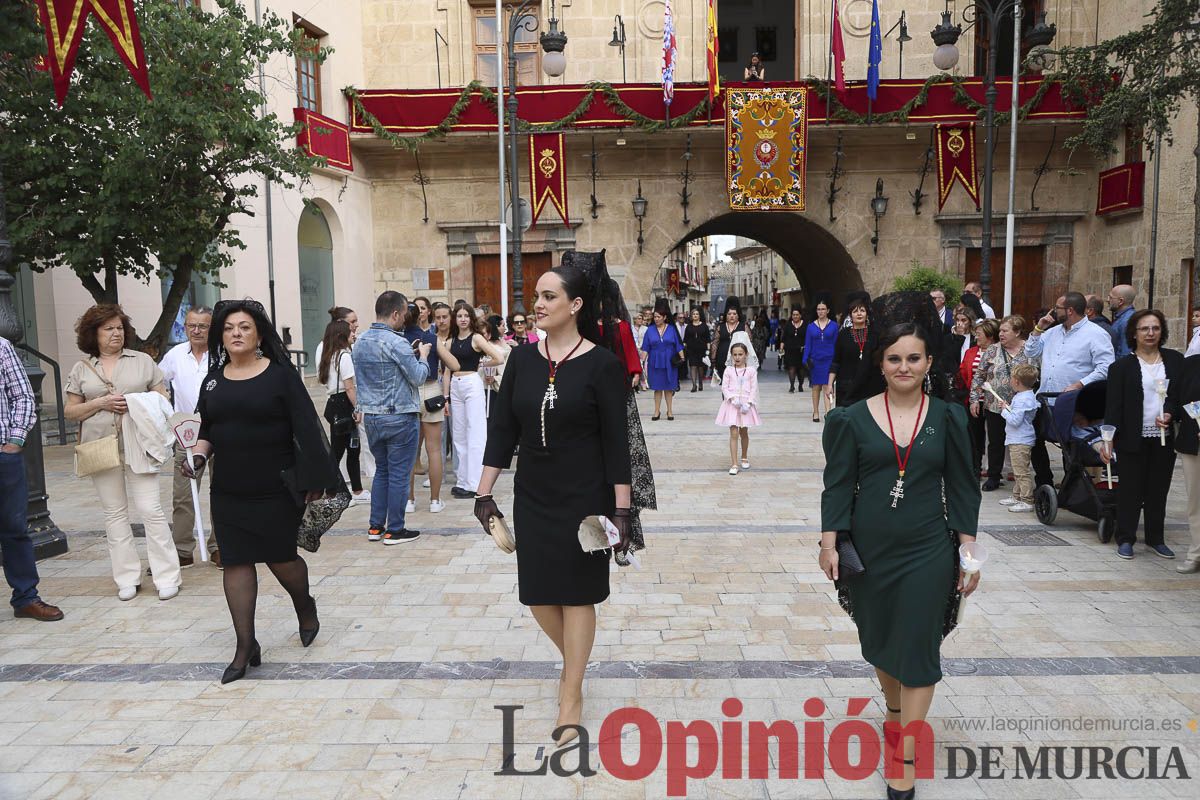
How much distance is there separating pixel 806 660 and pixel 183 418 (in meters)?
3.94

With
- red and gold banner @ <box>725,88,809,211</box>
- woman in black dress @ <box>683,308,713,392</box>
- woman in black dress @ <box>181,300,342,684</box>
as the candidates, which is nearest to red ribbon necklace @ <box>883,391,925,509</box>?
woman in black dress @ <box>181,300,342,684</box>

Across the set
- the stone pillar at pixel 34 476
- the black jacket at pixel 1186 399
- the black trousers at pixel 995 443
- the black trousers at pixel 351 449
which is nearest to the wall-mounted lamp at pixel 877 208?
the black trousers at pixel 995 443

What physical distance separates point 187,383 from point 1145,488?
6911mm

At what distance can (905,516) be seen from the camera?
305 centimetres

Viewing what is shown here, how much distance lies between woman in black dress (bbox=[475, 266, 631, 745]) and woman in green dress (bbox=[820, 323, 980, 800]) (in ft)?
2.86

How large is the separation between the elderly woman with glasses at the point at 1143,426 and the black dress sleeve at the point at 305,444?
533 centimetres

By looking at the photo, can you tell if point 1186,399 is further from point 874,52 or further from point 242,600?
point 874,52

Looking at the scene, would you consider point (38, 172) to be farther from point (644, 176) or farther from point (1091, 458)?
point (644, 176)

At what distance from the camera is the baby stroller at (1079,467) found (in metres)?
6.58

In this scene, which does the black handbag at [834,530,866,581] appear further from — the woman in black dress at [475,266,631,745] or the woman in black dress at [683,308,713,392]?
the woman in black dress at [683,308,713,392]

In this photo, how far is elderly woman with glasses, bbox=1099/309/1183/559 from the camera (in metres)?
6.01

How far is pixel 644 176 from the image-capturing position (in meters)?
20.9

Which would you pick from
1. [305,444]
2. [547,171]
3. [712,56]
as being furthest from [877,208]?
[305,444]

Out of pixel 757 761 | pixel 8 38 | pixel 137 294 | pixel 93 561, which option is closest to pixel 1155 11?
pixel 757 761
